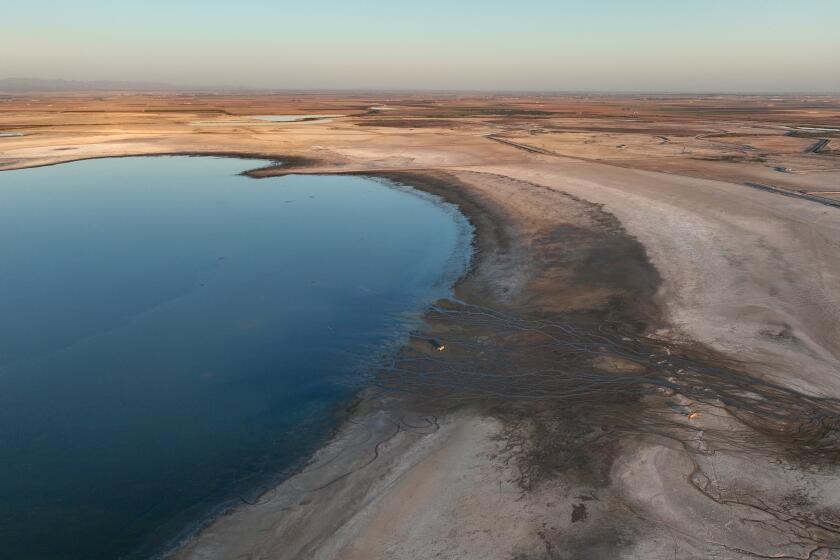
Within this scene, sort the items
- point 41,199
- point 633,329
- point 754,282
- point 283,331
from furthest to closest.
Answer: point 41,199 → point 754,282 → point 283,331 → point 633,329

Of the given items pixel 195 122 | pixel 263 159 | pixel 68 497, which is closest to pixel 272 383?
pixel 68 497

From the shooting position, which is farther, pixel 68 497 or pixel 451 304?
pixel 451 304

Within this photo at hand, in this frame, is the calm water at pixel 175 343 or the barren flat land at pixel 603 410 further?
the calm water at pixel 175 343

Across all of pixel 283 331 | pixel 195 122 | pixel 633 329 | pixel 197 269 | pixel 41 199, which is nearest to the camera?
pixel 633 329

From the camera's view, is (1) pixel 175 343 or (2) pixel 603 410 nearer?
(2) pixel 603 410

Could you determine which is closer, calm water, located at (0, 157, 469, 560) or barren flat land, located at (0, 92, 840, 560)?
barren flat land, located at (0, 92, 840, 560)

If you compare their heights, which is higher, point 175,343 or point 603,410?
point 603,410

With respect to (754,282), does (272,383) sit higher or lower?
lower

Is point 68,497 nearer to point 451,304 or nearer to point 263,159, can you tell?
point 451,304
